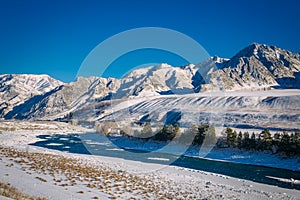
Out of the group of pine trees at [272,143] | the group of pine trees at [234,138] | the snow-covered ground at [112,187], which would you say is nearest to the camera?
the snow-covered ground at [112,187]

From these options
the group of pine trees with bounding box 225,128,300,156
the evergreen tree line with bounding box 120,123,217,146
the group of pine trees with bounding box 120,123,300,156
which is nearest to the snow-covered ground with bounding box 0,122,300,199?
the group of pine trees with bounding box 225,128,300,156

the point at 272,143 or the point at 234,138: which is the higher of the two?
the point at 234,138

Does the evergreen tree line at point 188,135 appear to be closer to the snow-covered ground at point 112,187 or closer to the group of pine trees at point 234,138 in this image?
the group of pine trees at point 234,138

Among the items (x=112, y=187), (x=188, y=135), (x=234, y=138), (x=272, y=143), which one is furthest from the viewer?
(x=188, y=135)

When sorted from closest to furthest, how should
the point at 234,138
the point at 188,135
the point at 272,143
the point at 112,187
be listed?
1. the point at 112,187
2. the point at 272,143
3. the point at 234,138
4. the point at 188,135

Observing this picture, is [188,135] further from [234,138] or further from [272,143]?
[272,143]

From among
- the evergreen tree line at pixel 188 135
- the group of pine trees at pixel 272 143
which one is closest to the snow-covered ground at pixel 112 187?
the group of pine trees at pixel 272 143

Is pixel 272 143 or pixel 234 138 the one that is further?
pixel 234 138

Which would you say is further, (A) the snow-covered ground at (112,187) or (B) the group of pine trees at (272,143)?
(B) the group of pine trees at (272,143)

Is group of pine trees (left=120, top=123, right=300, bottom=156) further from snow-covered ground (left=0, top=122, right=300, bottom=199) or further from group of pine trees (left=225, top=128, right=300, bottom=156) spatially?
snow-covered ground (left=0, top=122, right=300, bottom=199)

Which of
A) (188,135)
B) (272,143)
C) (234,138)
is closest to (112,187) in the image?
(272,143)

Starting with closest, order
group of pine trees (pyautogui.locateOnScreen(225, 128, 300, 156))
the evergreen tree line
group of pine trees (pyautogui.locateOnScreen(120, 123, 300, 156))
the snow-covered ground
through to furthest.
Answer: the snow-covered ground, group of pine trees (pyautogui.locateOnScreen(225, 128, 300, 156)), group of pine trees (pyautogui.locateOnScreen(120, 123, 300, 156)), the evergreen tree line

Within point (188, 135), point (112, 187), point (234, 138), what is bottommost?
point (112, 187)

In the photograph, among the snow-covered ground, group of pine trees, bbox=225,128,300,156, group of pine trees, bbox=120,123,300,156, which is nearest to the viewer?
the snow-covered ground
